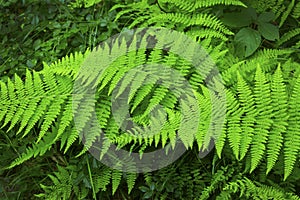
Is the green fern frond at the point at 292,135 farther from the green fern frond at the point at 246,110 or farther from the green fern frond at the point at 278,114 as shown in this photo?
the green fern frond at the point at 246,110

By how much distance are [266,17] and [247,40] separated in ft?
0.81

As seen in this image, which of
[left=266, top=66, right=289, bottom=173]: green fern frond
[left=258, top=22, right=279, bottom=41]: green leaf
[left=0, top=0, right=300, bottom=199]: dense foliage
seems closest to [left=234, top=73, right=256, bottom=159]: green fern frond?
[left=0, top=0, right=300, bottom=199]: dense foliage

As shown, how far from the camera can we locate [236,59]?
2588 millimetres

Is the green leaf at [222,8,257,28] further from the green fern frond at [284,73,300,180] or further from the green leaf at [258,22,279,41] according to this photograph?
the green fern frond at [284,73,300,180]

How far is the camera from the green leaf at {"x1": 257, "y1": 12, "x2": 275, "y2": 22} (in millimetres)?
2801

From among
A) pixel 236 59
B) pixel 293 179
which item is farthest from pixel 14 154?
pixel 293 179

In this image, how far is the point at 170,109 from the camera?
93.1 inches

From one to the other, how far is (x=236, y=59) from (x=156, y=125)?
702 millimetres

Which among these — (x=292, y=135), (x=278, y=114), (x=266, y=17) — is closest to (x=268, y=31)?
(x=266, y=17)

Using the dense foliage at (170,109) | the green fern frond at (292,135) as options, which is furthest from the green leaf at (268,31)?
the green fern frond at (292,135)

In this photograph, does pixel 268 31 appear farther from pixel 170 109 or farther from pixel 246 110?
pixel 170 109

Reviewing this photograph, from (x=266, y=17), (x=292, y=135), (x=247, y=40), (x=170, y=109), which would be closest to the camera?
(x=292, y=135)

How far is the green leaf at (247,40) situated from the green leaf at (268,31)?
0.16 ft

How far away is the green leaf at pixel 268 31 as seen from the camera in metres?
2.72
